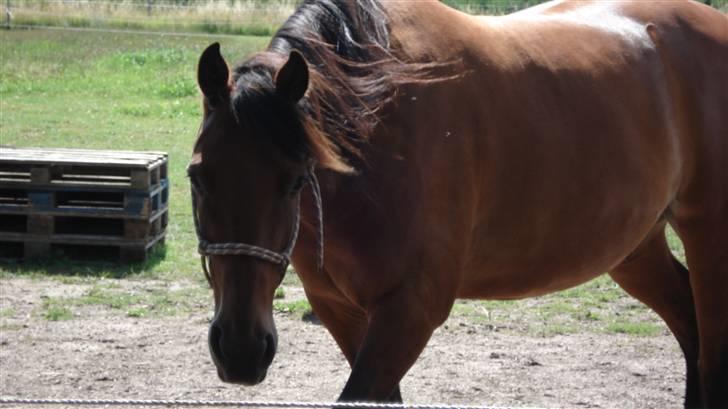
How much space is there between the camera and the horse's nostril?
3.00 m

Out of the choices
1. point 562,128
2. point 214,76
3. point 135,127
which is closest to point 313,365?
point 562,128

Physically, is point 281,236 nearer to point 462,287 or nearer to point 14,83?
point 462,287

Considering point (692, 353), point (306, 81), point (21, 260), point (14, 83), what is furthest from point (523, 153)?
point (14, 83)

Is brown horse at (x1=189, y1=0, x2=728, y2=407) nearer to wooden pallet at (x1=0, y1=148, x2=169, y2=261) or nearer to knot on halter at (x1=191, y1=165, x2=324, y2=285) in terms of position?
knot on halter at (x1=191, y1=165, x2=324, y2=285)

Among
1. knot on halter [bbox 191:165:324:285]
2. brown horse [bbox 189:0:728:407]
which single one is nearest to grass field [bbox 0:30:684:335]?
brown horse [bbox 189:0:728:407]

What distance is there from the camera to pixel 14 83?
55.5 feet

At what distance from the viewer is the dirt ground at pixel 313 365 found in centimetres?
530

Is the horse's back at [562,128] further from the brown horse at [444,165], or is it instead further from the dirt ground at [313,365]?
the dirt ground at [313,365]

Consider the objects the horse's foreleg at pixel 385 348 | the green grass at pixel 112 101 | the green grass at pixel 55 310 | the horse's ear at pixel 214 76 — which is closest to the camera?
the horse's ear at pixel 214 76

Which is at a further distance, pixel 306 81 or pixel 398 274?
pixel 398 274

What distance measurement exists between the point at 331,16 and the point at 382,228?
0.70 metres

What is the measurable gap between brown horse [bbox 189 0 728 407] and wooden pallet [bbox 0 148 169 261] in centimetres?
391

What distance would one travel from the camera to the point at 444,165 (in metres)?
3.55

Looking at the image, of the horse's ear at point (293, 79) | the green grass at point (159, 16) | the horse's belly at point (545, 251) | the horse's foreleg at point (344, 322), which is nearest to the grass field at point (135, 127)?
the green grass at point (159, 16)
